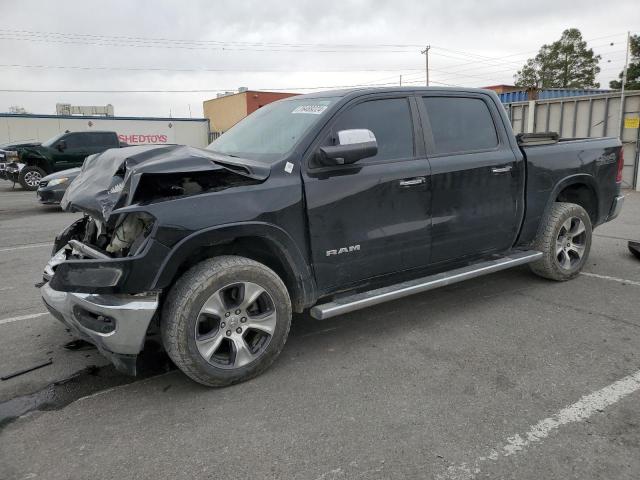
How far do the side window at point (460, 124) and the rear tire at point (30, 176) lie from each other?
15.4m

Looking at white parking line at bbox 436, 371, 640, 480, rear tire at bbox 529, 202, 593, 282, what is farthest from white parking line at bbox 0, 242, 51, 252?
white parking line at bbox 436, 371, 640, 480

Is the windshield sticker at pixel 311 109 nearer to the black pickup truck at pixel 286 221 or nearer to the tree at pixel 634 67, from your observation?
the black pickup truck at pixel 286 221

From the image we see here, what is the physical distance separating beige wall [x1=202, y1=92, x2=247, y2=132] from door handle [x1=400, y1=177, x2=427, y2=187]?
31.7m

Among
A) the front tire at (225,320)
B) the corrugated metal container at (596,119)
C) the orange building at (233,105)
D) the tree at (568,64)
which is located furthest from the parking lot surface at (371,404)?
the tree at (568,64)

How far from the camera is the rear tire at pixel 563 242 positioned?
15.8 feet

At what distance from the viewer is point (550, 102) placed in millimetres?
14891

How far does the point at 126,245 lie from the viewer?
3.07 metres

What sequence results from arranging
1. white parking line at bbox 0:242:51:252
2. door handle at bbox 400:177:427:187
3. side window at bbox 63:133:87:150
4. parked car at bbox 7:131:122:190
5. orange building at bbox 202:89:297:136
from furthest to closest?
orange building at bbox 202:89:297:136 < side window at bbox 63:133:87:150 < parked car at bbox 7:131:122:190 < white parking line at bbox 0:242:51:252 < door handle at bbox 400:177:427:187

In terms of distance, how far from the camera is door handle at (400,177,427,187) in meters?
3.73

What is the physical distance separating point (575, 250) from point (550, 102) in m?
11.4

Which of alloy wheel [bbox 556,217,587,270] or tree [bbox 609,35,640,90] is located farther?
tree [bbox 609,35,640,90]

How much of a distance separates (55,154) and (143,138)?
56.3 feet

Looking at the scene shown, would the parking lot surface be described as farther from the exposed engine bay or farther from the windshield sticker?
the windshield sticker

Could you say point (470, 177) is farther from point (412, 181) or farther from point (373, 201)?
point (373, 201)
